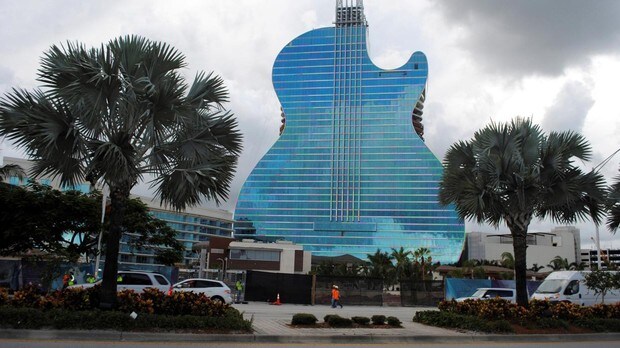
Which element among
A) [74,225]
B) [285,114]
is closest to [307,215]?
[285,114]

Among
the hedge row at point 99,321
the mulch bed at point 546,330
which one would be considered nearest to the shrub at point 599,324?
the mulch bed at point 546,330

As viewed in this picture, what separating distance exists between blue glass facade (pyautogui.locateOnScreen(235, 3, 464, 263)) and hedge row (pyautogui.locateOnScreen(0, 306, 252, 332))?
150268 millimetres

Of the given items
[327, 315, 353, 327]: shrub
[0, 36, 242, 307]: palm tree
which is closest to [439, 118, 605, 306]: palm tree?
[327, 315, 353, 327]: shrub

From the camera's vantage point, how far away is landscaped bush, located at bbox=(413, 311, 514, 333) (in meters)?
15.9

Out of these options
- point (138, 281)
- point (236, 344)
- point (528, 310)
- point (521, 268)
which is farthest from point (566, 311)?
point (138, 281)

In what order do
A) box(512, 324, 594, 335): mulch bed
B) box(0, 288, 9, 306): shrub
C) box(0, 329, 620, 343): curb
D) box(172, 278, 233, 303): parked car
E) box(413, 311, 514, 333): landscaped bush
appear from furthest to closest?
box(172, 278, 233, 303): parked car < box(512, 324, 594, 335): mulch bed < box(413, 311, 514, 333): landscaped bush < box(0, 288, 9, 306): shrub < box(0, 329, 620, 343): curb

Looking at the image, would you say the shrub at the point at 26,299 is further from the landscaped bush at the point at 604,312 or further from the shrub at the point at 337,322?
the landscaped bush at the point at 604,312

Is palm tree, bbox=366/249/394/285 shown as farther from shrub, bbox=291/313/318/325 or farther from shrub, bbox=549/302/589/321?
shrub, bbox=291/313/318/325

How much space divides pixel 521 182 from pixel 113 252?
492 inches

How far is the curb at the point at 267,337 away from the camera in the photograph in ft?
39.6

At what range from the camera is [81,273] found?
29609 millimetres

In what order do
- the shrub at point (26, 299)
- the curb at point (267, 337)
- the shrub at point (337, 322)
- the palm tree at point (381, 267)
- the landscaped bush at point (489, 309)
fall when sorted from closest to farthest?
the curb at point (267, 337)
the shrub at point (26, 299)
the shrub at point (337, 322)
the landscaped bush at point (489, 309)
the palm tree at point (381, 267)

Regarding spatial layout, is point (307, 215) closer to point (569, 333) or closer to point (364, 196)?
point (364, 196)

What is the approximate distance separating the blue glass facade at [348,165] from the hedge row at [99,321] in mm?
150268
